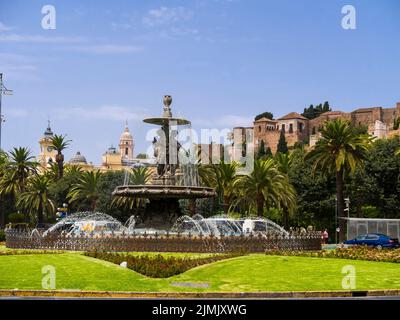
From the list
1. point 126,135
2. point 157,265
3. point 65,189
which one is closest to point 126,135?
point 126,135

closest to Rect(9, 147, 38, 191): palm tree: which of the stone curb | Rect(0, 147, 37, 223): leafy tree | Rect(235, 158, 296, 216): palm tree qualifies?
Rect(0, 147, 37, 223): leafy tree

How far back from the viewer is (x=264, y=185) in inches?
2088

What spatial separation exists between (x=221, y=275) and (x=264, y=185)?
3330 cm

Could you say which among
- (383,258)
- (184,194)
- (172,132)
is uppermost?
(172,132)

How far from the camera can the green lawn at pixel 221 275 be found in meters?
17.4

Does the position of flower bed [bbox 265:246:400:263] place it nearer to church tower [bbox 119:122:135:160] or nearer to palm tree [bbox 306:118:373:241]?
palm tree [bbox 306:118:373:241]

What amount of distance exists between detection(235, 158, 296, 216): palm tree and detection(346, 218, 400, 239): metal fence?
30.2 ft

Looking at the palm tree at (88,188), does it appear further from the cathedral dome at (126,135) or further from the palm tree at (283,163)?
the cathedral dome at (126,135)

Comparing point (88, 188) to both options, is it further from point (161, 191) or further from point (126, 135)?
point (126, 135)

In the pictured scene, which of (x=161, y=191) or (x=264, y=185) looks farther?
(x=264, y=185)
